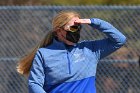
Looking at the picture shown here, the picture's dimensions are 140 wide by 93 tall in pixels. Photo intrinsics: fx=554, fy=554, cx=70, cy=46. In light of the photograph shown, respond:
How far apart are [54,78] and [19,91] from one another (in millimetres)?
2812

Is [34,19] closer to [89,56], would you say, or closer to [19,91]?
[19,91]

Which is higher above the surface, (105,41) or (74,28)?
→ (74,28)

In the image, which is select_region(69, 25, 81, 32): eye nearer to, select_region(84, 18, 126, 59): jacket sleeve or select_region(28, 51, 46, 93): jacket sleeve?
select_region(84, 18, 126, 59): jacket sleeve

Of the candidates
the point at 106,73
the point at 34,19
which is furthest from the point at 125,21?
the point at 34,19

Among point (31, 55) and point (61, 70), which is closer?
point (61, 70)

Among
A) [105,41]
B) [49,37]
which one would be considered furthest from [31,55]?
[105,41]

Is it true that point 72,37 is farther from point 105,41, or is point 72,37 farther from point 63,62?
point 105,41

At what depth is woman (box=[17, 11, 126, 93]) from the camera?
4.47 metres

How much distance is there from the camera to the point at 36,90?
14.5ft

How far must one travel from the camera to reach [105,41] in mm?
4746

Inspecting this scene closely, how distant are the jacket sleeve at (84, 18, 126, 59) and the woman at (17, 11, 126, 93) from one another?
0.01m

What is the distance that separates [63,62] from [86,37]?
259cm

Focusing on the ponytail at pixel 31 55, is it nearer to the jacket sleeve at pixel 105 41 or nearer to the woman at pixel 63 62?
the woman at pixel 63 62

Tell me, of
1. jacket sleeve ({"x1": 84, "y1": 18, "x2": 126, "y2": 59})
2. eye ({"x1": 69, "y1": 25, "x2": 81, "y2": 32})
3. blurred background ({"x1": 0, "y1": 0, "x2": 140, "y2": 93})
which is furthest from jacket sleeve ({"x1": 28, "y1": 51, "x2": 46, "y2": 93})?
blurred background ({"x1": 0, "y1": 0, "x2": 140, "y2": 93})
